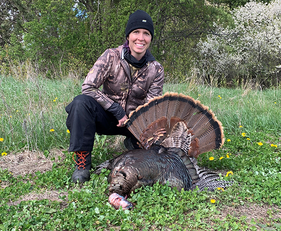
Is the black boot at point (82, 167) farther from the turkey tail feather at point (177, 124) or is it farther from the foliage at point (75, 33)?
the foliage at point (75, 33)

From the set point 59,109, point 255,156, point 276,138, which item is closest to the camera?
point 255,156

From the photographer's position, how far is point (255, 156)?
361cm

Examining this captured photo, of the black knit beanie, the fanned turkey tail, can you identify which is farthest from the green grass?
the black knit beanie

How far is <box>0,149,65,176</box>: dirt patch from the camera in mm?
3406

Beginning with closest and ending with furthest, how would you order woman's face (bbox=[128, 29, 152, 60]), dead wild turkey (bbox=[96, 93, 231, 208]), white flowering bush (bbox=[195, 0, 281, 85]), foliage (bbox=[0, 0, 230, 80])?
dead wild turkey (bbox=[96, 93, 231, 208]) < woman's face (bbox=[128, 29, 152, 60]) < foliage (bbox=[0, 0, 230, 80]) < white flowering bush (bbox=[195, 0, 281, 85])

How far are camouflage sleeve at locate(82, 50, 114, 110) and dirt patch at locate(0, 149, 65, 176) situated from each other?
42.5 inches

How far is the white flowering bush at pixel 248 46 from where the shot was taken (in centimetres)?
1357

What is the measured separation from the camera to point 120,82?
10.9 ft

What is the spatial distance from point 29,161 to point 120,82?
1716 mm

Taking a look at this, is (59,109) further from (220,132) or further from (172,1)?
(172,1)

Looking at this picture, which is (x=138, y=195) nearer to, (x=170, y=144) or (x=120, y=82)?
(x=170, y=144)

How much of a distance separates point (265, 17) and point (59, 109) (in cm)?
1369

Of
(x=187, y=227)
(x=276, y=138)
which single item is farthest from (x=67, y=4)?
(x=187, y=227)

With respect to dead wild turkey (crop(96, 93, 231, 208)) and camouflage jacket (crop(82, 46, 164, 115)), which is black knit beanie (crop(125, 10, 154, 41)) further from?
dead wild turkey (crop(96, 93, 231, 208))
